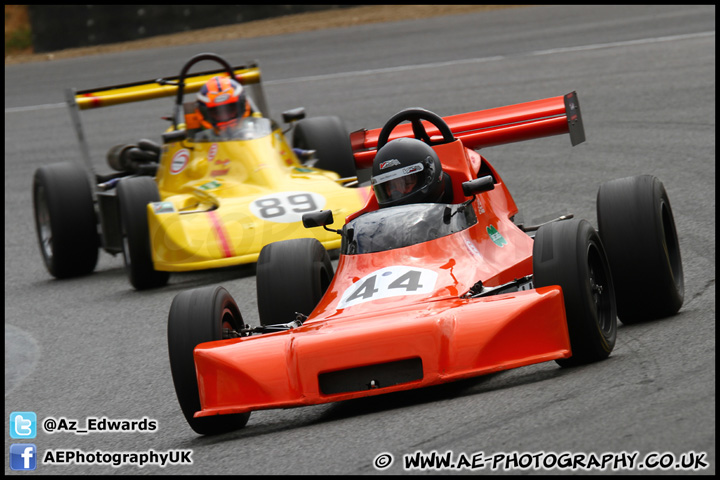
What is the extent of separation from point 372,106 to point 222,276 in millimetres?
9195

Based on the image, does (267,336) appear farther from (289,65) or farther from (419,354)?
(289,65)

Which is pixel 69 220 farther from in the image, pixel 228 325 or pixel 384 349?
pixel 384 349

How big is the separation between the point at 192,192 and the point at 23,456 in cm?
563

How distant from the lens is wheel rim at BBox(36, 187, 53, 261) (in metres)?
12.6

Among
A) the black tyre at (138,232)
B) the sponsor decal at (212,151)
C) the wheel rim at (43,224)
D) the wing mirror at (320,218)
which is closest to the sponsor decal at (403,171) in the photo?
the wing mirror at (320,218)

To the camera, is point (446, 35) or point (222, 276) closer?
point (222, 276)

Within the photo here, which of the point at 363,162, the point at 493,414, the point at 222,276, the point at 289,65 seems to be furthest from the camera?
the point at 289,65

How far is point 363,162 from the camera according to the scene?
8922 millimetres

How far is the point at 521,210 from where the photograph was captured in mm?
12234

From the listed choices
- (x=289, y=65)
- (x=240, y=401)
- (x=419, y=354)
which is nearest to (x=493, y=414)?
(x=419, y=354)

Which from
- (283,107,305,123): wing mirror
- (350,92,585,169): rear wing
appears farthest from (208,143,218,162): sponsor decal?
(350,92,585,169): rear wing

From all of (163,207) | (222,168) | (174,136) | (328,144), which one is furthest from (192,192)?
(328,144)

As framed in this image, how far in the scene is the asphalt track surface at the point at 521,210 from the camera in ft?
17.1

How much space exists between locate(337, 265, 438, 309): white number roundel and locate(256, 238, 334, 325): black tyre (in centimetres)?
44
